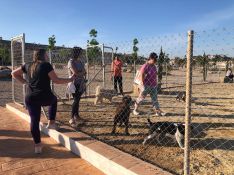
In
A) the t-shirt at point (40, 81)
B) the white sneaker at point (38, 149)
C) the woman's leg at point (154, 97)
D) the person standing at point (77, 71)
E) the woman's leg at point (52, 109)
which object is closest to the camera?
the t-shirt at point (40, 81)

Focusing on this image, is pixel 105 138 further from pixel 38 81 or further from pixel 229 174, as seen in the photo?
pixel 229 174

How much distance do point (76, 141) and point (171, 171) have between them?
175cm

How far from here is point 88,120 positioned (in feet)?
23.6

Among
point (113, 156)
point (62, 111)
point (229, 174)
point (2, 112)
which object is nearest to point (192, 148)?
point (229, 174)

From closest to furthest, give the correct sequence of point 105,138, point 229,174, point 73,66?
point 229,174
point 105,138
point 73,66

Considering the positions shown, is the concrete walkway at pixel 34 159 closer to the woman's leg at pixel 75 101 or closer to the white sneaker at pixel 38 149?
the white sneaker at pixel 38 149

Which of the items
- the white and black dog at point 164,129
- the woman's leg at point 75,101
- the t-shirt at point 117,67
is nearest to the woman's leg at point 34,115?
the woman's leg at point 75,101

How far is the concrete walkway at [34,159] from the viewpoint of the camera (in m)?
4.32

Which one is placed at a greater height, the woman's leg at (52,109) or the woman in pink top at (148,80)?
the woman in pink top at (148,80)

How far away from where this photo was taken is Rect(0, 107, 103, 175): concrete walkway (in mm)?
4316

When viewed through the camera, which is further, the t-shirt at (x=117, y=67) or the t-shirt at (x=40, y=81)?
the t-shirt at (x=117, y=67)

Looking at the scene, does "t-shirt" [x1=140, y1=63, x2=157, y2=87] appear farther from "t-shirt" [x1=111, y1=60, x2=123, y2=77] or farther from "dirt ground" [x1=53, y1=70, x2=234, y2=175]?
"t-shirt" [x1=111, y1=60, x2=123, y2=77]

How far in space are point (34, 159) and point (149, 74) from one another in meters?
4.01

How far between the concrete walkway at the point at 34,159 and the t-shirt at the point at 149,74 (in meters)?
3.11
